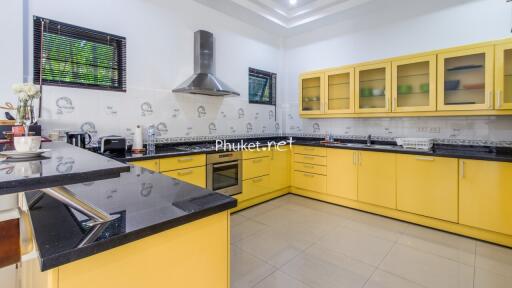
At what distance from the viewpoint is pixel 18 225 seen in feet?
2.78

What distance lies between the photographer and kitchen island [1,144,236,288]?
627 mm

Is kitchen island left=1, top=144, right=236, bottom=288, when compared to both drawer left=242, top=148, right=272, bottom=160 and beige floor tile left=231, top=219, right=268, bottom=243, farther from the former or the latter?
drawer left=242, top=148, right=272, bottom=160

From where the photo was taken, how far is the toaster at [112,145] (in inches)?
89.9

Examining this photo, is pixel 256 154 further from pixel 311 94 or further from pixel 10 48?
pixel 10 48

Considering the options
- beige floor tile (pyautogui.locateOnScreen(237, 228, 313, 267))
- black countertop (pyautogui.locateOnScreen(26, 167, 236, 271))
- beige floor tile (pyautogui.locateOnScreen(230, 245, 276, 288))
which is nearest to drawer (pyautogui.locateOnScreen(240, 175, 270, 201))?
beige floor tile (pyautogui.locateOnScreen(237, 228, 313, 267))

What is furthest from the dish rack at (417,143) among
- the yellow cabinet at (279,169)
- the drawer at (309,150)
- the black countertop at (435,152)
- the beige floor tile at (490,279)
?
the yellow cabinet at (279,169)

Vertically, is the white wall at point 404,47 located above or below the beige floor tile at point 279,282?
above

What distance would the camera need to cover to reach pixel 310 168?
3.70 m

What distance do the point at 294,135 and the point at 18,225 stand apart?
4050 millimetres

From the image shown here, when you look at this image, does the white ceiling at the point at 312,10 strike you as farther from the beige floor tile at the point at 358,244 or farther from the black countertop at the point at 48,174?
the black countertop at the point at 48,174

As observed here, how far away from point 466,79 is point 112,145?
12.0 ft

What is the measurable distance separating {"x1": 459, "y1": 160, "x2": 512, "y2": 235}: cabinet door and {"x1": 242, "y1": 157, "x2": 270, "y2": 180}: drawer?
84.8 inches

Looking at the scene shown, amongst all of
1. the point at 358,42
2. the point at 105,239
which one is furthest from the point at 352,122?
the point at 105,239

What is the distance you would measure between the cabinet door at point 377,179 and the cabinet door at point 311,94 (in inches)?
43.2
